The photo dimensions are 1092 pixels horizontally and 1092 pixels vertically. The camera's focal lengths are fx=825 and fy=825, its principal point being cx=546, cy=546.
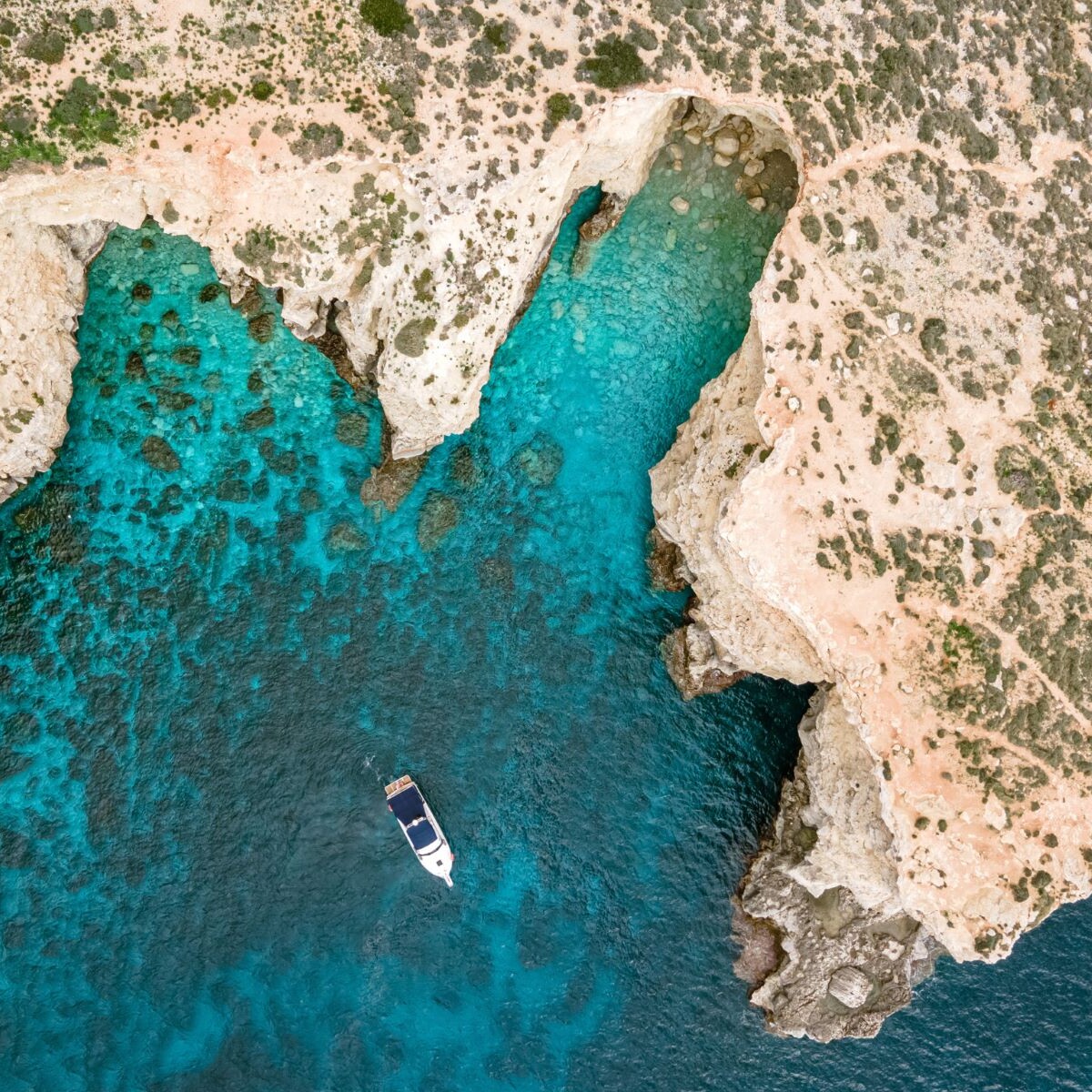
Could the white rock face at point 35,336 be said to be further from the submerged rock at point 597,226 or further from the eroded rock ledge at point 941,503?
the eroded rock ledge at point 941,503

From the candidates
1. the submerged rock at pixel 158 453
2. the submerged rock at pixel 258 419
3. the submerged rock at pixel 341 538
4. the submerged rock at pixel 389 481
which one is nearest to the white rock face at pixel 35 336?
the submerged rock at pixel 158 453

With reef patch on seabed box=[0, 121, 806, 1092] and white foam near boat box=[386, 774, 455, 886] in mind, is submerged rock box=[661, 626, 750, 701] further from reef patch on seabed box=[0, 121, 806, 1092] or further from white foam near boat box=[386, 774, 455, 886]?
white foam near boat box=[386, 774, 455, 886]

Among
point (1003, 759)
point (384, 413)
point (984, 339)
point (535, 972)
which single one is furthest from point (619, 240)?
point (535, 972)

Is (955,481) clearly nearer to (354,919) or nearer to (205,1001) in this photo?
(354,919)

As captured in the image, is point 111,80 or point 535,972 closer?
point 111,80

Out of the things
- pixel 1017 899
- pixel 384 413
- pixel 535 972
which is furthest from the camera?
pixel 535 972

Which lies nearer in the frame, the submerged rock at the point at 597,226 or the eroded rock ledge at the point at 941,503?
the eroded rock ledge at the point at 941,503

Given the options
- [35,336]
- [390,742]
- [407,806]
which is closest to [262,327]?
[35,336]
